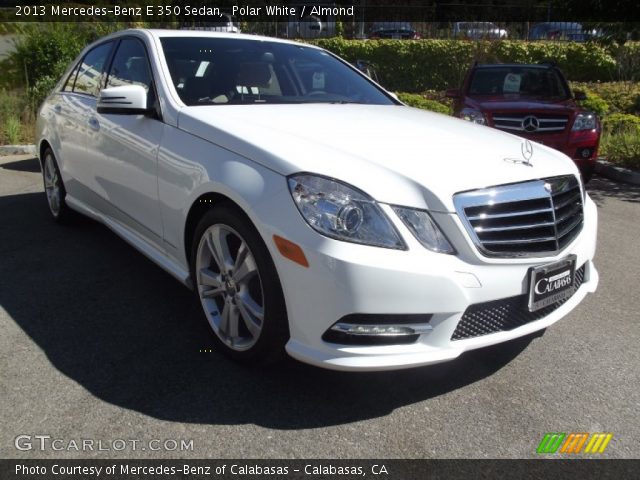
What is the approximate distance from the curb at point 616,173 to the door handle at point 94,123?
22.1 ft

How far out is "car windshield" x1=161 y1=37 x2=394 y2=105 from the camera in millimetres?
3674

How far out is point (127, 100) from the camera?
3463 millimetres

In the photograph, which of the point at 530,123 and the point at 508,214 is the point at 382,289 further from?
the point at 530,123

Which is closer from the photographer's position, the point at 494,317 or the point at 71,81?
the point at 494,317

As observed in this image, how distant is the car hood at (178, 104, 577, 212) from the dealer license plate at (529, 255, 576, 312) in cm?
43

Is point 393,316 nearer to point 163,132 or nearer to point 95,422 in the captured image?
point 95,422

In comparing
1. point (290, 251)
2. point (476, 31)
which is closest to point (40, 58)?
point (290, 251)

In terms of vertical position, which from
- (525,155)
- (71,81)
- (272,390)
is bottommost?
(272,390)

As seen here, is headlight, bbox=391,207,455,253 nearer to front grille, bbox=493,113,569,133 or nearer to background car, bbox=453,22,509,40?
front grille, bbox=493,113,569,133

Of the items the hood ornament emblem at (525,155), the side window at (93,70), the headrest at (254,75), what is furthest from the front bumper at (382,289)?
the side window at (93,70)

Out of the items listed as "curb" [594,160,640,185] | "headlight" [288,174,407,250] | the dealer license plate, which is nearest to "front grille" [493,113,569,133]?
"curb" [594,160,640,185]

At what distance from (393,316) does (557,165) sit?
4.36ft

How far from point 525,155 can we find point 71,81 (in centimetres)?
379

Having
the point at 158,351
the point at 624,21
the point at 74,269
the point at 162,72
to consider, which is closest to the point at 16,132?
the point at 74,269
